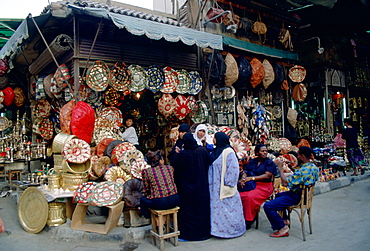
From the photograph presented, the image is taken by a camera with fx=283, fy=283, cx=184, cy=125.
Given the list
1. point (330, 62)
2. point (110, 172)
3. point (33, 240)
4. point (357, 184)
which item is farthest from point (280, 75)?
point (33, 240)

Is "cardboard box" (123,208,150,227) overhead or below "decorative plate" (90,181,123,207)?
below

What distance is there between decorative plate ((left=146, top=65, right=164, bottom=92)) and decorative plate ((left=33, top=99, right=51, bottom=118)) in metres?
3.55

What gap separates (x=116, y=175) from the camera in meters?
5.30

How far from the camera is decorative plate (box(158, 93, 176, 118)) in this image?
7254 mm

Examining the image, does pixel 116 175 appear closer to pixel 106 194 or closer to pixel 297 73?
pixel 106 194

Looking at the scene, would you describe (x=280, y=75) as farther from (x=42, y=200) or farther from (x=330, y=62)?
(x=42, y=200)

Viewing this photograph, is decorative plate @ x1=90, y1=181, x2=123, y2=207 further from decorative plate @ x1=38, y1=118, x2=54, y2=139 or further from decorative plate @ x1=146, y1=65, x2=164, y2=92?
decorative plate @ x1=38, y1=118, x2=54, y2=139

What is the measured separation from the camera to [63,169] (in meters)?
4.96

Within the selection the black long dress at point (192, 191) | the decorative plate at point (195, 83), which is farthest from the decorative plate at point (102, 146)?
the black long dress at point (192, 191)

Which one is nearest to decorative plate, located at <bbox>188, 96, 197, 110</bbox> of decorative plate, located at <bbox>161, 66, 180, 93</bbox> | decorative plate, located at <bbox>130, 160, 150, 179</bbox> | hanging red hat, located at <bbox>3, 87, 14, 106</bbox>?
decorative plate, located at <bbox>161, 66, 180, 93</bbox>

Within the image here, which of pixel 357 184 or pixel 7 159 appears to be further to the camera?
pixel 357 184

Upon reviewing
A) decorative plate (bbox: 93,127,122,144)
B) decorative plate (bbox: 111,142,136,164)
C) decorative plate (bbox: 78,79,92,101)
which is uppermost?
decorative plate (bbox: 78,79,92,101)

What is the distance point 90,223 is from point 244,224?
2.56 metres

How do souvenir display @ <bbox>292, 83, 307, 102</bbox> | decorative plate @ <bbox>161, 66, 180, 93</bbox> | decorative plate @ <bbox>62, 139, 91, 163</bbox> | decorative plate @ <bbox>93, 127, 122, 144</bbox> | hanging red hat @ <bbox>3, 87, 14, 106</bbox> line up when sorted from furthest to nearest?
1. souvenir display @ <bbox>292, 83, 307, 102</bbox>
2. hanging red hat @ <bbox>3, 87, 14, 106</bbox>
3. decorative plate @ <bbox>161, 66, 180, 93</bbox>
4. decorative plate @ <bbox>93, 127, 122, 144</bbox>
5. decorative plate @ <bbox>62, 139, 91, 163</bbox>
